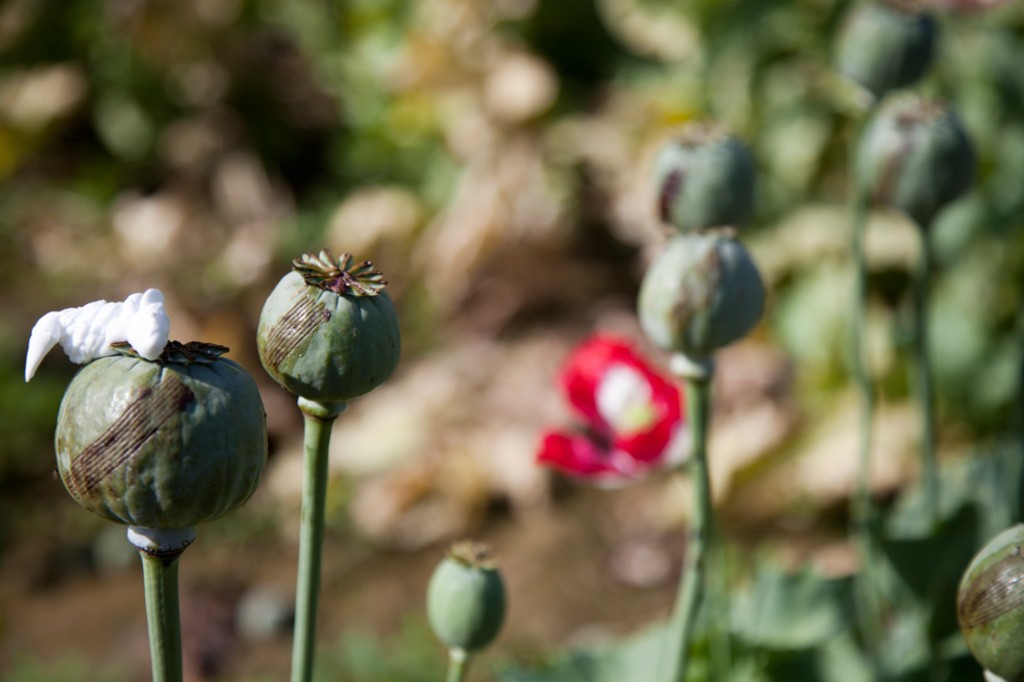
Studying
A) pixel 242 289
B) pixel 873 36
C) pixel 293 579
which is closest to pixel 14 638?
pixel 293 579

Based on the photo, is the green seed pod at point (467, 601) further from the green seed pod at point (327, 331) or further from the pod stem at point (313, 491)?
the green seed pod at point (327, 331)

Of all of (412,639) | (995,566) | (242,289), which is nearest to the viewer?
(995,566)

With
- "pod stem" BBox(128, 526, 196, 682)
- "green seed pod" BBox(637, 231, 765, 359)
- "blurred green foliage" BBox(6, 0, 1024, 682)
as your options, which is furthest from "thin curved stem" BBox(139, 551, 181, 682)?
"blurred green foliage" BBox(6, 0, 1024, 682)

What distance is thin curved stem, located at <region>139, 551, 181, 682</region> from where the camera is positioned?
0.79 meters

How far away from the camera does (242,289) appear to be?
3.41 metres

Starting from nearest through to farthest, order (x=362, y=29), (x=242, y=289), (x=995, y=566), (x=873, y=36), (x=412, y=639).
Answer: (x=995, y=566) < (x=873, y=36) < (x=412, y=639) < (x=242, y=289) < (x=362, y=29)

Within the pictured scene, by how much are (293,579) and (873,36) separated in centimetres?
186

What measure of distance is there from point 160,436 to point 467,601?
46 centimetres

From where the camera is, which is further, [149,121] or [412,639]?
Result: [149,121]

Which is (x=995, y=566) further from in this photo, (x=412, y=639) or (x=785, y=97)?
(x=785, y=97)

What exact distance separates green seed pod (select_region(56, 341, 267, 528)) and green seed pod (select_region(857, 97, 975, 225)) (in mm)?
847

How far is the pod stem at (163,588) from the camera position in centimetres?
79

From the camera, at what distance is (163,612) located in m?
0.79

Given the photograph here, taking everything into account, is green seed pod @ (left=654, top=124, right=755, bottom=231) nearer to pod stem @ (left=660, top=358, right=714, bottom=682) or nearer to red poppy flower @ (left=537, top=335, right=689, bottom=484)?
pod stem @ (left=660, top=358, right=714, bottom=682)
